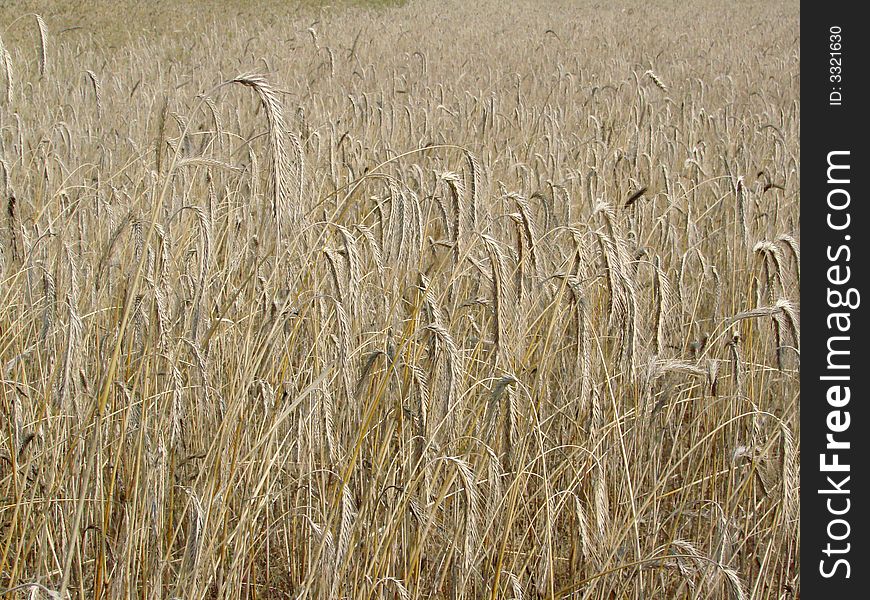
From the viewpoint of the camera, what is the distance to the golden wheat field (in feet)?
4.24

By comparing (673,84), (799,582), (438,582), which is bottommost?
(799,582)

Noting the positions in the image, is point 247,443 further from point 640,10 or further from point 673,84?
point 640,10

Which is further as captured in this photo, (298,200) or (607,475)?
(607,475)

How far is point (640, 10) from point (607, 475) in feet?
49.8

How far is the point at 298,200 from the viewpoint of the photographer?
1175mm

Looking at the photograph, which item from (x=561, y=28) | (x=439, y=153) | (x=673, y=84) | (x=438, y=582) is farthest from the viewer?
(x=561, y=28)

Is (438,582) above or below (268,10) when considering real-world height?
below

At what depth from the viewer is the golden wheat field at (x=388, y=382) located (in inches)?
50.9

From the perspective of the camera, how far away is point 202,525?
1.16 m

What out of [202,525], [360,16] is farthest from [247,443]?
[360,16]

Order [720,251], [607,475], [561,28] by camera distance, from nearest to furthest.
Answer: [607,475] < [720,251] < [561,28]

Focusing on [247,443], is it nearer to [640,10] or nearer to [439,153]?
[439,153]

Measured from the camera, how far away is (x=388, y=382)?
1.60 metres
